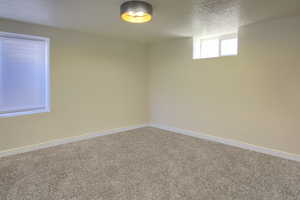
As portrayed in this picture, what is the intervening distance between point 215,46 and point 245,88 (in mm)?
1105

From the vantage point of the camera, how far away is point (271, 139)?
2885mm

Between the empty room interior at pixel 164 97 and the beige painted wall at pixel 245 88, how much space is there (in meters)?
0.02

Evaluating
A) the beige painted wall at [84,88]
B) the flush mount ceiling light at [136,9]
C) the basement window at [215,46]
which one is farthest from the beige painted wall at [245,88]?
the flush mount ceiling light at [136,9]

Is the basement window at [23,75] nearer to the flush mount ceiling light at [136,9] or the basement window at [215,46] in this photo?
the flush mount ceiling light at [136,9]

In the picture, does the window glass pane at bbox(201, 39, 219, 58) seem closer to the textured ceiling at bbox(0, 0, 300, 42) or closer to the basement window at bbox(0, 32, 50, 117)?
the textured ceiling at bbox(0, 0, 300, 42)

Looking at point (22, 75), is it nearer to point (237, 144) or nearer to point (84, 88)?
point (84, 88)

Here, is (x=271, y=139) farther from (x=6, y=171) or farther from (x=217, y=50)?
(x=6, y=171)

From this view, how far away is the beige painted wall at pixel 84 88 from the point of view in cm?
297

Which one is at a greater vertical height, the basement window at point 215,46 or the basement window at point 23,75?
the basement window at point 215,46

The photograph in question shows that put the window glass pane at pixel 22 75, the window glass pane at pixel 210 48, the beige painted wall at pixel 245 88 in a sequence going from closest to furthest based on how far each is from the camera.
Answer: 1. the beige painted wall at pixel 245 88
2. the window glass pane at pixel 22 75
3. the window glass pane at pixel 210 48

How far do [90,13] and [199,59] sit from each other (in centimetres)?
219

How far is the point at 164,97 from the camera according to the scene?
14.5 feet

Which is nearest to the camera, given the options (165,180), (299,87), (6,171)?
(165,180)

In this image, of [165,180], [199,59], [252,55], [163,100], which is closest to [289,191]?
[165,180]
